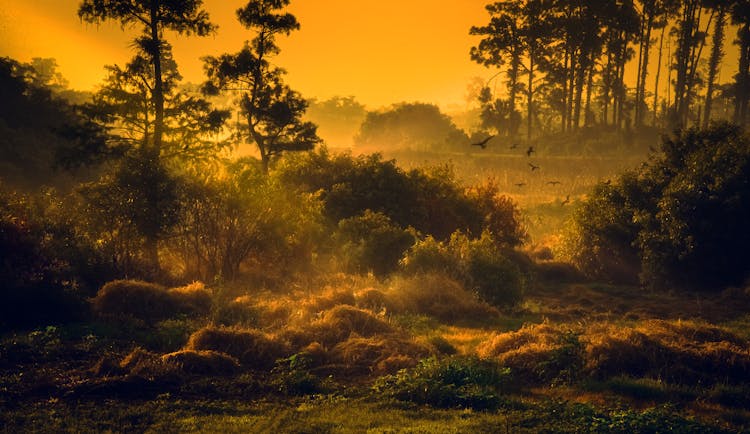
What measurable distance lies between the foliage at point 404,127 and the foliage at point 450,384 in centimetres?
7687

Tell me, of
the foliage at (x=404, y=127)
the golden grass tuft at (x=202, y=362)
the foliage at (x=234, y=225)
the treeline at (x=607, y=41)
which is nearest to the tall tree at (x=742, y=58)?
the treeline at (x=607, y=41)

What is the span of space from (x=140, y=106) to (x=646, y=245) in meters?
25.3

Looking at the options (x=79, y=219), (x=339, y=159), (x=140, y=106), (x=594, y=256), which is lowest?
(x=594, y=256)

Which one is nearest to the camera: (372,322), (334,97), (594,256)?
(372,322)

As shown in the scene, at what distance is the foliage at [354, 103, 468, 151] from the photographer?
91.8m

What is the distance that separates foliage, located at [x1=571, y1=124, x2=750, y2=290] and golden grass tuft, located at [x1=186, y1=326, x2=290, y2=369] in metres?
19.3

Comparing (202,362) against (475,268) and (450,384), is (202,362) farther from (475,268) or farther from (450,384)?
(475,268)

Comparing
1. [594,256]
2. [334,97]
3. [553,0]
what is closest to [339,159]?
[594,256]

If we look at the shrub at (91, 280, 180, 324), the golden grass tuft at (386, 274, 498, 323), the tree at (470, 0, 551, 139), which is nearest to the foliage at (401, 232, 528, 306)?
the golden grass tuft at (386, 274, 498, 323)

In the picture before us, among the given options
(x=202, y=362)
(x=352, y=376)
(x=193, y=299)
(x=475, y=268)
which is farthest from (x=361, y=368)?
(x=475, y=268)

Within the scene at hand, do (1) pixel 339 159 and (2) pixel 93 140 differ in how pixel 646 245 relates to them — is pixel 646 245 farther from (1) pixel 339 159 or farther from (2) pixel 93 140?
(2) pixel 93 140

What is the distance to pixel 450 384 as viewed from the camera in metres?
12.7

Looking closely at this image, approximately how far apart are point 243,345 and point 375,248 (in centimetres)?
1214

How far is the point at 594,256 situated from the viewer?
101ft
